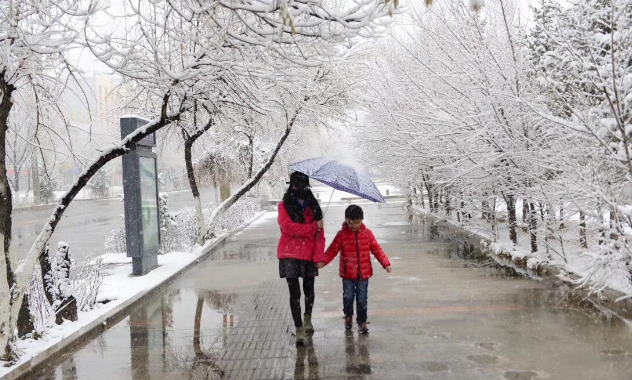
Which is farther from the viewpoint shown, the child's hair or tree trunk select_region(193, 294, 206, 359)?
the child's hair

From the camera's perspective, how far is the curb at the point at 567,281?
24.0 feet

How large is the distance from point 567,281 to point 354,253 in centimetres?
475

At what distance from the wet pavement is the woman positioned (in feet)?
2.62

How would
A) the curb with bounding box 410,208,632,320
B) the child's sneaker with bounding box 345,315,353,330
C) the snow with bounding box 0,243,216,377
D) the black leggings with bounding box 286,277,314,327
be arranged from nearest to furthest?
the snow with bounding box 0,243,216,377, the black leggings with bounding box 286,277,314,327, the child's sneaker with bounding box 345,315,353,330, the curb with bounding box 410,208,632,320

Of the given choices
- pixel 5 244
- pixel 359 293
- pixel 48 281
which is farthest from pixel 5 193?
pixel 359 293

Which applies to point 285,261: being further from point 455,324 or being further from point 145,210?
point 145,210

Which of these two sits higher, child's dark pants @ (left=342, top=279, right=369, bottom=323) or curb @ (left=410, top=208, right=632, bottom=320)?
child's dark pants @ (left=342, top=279, right=369, bottom=323)

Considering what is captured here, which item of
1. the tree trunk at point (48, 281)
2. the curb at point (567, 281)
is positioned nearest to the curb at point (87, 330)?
the tree trunk at point (48, 281)

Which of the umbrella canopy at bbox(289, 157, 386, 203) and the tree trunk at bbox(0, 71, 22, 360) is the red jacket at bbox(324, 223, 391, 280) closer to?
the umbrella canopy at bbox(289, 157, 386, 203)

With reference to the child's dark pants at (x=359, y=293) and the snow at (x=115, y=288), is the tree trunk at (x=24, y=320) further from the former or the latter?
the child's dark pants at (x=359, y=293)

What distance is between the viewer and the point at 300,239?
6000 mm

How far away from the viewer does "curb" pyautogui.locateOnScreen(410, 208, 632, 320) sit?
730cm

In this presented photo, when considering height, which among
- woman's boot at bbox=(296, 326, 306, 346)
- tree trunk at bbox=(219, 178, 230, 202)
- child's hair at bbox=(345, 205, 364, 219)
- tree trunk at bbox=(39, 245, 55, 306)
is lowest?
woman's boot at bbox=(296, 326, 306, 346)

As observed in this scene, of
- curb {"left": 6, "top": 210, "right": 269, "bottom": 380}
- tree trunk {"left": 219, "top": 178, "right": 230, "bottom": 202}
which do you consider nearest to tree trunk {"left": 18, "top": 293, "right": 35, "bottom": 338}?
curb {"left": 6, "top": 210, "right": 269, "bottom": 380}
